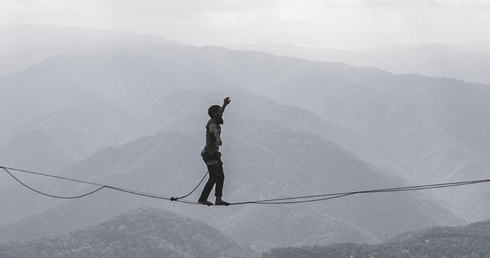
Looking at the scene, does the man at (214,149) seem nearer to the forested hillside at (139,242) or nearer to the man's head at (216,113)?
the man's head at (216,113)

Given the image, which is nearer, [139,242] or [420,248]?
[420,248]

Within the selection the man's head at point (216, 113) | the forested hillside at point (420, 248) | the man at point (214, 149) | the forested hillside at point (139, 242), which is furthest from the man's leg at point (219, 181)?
the forested hillside at point (139, 242)

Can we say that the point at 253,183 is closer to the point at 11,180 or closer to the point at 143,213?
the point at 143,213

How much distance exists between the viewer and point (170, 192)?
12238 cm

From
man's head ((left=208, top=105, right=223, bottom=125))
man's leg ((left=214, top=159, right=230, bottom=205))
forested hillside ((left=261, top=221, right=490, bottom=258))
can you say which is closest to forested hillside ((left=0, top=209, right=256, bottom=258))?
forested hillside ((left=261, top=221, right=490, bottom=258))

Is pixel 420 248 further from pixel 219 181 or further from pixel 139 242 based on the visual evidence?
pixel 219 181

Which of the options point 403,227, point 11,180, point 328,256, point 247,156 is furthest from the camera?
point 11,180

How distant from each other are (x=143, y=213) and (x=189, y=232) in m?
7.21

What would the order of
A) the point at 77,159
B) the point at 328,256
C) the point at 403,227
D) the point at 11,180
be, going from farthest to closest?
the point at 77,159, the point at 11,180, the point at 403,227, the point at 328,256

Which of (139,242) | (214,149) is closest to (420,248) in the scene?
(139,242)

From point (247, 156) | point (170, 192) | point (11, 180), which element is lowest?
point (11, 180)

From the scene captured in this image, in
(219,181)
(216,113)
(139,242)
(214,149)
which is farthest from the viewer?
(139,242)

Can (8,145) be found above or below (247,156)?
below

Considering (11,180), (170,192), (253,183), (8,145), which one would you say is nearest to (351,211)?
(253,183)
